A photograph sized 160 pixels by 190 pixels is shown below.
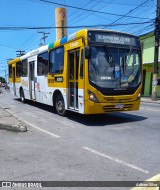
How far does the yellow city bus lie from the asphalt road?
A: 0.86m

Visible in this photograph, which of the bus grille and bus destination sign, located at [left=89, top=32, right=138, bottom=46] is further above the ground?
bus destination sign, located at [left=89, top=32, right=138, bottom=46]

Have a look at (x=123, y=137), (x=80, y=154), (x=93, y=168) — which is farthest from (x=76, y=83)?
(x=93, y=168)

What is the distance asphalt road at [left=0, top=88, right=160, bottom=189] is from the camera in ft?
17.9

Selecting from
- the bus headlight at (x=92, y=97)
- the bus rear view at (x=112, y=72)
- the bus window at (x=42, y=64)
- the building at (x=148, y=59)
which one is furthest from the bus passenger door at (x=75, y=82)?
the building at (x=148, y=59)

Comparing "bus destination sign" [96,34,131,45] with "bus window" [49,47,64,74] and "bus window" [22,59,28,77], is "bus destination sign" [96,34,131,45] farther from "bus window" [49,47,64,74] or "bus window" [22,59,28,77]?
"bus window" [22,59,28,77]

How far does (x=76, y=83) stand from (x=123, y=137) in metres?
3.35

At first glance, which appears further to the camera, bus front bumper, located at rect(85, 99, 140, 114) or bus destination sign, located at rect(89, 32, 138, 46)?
bus destination sign, located at rect(89, 32, 138, 46)

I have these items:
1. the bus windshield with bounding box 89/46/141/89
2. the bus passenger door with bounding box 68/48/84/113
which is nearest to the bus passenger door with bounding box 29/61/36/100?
the bus passenger door with bounding box 68/48/84/113

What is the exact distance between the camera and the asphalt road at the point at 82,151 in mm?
5452

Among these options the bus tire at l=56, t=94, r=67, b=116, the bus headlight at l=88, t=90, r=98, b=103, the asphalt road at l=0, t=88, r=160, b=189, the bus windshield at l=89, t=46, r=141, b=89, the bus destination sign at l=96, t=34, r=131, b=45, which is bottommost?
the asphalt road at l=0, t=88, r=160, b=189

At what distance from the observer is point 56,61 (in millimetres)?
12977

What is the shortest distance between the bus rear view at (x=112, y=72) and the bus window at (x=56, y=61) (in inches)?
87.7

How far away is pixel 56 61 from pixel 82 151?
21.7 ft

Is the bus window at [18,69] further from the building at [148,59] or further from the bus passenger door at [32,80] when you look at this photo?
the building at [148,59]
